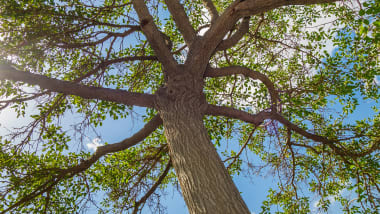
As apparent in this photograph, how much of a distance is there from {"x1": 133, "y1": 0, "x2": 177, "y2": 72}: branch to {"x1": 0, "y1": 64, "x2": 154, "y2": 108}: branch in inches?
30.4

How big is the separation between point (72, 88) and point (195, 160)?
107 inches

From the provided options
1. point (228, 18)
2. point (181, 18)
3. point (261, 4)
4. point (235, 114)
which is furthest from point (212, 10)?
point (235, 114)

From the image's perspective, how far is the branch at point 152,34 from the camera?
417cm

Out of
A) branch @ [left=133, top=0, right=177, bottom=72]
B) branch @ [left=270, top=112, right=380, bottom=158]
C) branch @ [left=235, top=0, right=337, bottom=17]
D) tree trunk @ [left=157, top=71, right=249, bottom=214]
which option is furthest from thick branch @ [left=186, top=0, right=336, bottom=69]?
branch @ [left=270, top=112, right=380, bottom=158]

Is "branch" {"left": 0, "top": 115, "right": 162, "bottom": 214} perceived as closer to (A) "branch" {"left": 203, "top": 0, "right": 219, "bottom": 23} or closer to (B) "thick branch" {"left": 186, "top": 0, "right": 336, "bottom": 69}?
(B) "thick branch" {"left": 186, "top": 0, "right": 336, "bottom": 69}

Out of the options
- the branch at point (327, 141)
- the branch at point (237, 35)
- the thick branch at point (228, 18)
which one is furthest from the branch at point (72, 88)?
the branch at point (327, 141)

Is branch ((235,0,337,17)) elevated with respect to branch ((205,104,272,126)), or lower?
elevated

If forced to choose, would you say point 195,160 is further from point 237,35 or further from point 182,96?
point 237,35

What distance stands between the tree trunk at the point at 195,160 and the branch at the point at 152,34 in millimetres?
654

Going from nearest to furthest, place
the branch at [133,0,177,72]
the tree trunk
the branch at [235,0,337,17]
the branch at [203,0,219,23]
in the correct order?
the tree trunk, the branch at [235,0,337,17], the branch at [133,0,177,72], the branch at [203,0,219,23]

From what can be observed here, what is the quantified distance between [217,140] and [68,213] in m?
4.02

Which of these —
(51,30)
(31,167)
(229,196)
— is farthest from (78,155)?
(229,196)

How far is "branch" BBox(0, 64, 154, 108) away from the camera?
374 centimetres

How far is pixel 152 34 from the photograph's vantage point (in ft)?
13.8
